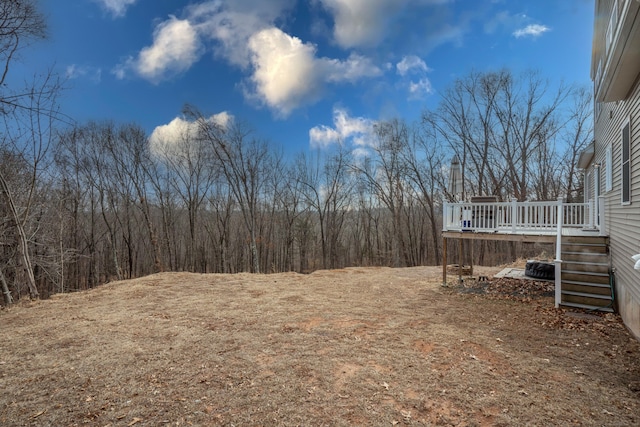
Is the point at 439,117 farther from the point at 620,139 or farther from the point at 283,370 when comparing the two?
the point at 283,370

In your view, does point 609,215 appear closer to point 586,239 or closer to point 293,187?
point 586,239

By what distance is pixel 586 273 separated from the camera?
5.88 m

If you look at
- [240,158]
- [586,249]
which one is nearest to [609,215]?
[586,249]

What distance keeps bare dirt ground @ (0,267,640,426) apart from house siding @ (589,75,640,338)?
0.48 metres

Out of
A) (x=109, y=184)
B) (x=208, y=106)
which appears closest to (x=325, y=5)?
(x=208, y=106)

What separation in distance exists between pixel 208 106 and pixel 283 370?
51.1ft

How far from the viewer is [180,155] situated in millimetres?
18672

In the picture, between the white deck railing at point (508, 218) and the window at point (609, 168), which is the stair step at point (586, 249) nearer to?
the white deck railing at point (508, 218)

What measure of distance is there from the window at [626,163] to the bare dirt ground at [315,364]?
2.10 meters

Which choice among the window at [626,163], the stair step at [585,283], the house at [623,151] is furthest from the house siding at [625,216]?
the stair step at [585,283]

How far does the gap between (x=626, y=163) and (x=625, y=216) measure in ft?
2.85

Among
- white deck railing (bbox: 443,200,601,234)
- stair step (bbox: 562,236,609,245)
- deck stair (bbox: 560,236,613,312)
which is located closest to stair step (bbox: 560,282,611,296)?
deck stair (bbox: 560,236,613,312)

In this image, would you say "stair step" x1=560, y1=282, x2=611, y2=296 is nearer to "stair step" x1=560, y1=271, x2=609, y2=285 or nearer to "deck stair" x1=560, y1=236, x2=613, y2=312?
"deck stair" x1=560, y1=236, x2=613, y2=312

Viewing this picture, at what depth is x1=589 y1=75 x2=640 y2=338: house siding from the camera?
4.13 metres
